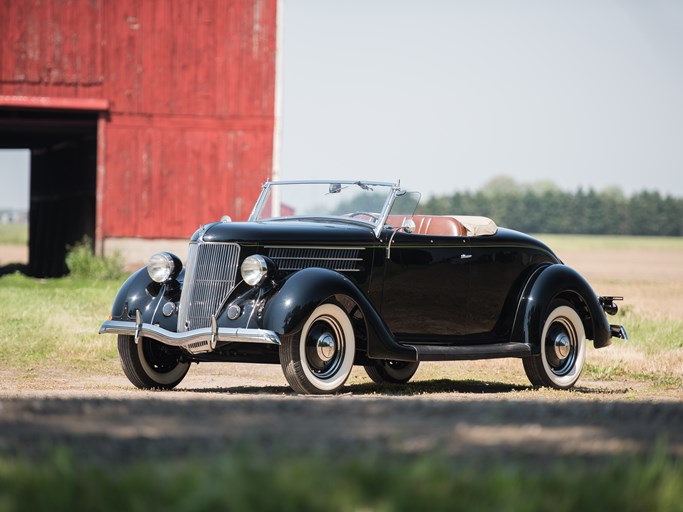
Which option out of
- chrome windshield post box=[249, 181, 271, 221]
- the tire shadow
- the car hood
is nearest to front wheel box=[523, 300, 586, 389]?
the tire shadow

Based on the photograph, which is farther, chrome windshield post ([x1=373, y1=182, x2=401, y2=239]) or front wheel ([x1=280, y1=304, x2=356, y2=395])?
chrome windshield post ([x1=373, y1=182, x2=401, y2=239])

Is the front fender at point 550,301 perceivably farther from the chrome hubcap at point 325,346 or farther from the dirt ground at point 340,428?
the dirt ground at point 340,428

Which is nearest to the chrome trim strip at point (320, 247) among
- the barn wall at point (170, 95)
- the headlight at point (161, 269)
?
the headlight at point (161, 269)

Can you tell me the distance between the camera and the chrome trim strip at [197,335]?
786cm

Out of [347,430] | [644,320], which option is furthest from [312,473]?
[644,320]

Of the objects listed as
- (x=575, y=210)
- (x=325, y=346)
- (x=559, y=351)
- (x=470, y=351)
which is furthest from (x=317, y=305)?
(x=575, y=210)

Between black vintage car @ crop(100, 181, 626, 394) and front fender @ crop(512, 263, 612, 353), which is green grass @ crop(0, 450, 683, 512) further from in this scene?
front fender @ crop(512, 263, 612, 353)

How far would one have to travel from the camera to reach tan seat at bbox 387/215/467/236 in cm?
951

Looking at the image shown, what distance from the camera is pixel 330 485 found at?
10.7 feet

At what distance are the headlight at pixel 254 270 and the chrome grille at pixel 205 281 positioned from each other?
0.18 meters

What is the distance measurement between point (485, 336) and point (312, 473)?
6443 millimetres

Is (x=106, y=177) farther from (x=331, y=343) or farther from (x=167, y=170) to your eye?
(x=331, y=343)

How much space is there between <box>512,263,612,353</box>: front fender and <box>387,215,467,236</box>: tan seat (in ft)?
2.67

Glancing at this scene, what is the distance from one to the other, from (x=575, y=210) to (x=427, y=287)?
9632 cm
